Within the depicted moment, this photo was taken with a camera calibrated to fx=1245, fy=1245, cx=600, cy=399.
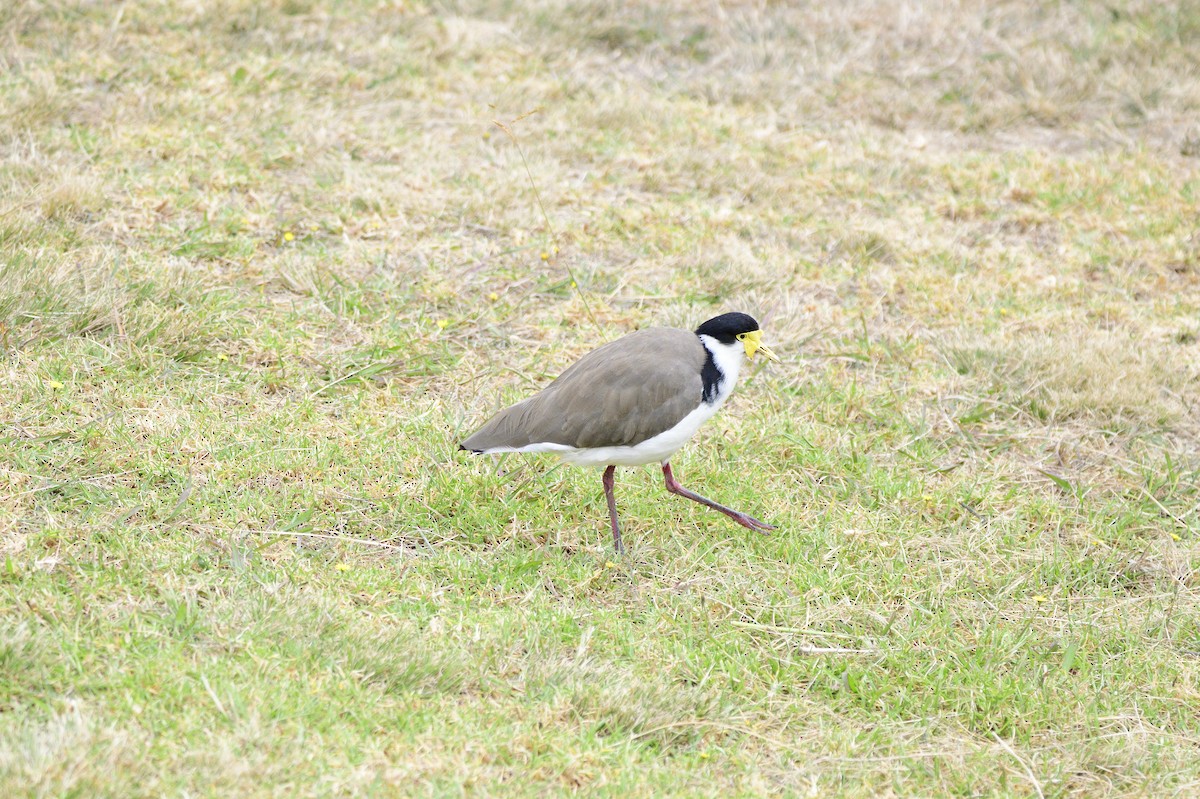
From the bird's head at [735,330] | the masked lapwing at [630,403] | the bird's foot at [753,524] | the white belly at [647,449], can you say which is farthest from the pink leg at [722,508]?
the bird's head at [735,330]

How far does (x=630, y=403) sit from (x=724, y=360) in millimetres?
487

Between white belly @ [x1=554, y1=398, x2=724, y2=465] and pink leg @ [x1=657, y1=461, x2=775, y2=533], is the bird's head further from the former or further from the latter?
pink leg @ [x1=657, y1=461, x2=775, y2=533]

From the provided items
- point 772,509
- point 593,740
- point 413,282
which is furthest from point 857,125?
point 593,740

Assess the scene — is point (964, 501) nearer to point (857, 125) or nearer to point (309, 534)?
point (309, 534)

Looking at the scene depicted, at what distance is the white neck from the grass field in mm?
624

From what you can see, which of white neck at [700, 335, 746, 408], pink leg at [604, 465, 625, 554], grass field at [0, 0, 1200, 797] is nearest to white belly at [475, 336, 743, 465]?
white neck at [700, 335, 746, 408]

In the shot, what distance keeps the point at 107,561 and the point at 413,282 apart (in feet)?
8.83

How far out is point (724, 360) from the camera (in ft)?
16.3

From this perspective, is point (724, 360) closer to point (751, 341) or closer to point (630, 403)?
point (751, 341)

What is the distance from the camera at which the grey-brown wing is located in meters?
4.71

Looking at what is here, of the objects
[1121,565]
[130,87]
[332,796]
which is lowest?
[1121,565]

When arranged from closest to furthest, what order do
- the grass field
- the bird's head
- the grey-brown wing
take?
the grass field → the grey-brown wing → the bird's head

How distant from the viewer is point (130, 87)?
319 inches

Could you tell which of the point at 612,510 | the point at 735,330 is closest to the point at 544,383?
the point at 612,510
